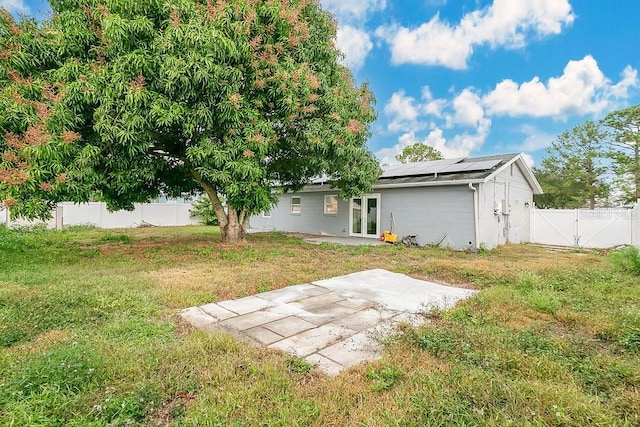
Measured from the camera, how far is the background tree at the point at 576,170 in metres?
20.0

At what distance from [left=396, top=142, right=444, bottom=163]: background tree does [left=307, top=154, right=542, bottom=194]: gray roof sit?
15.9 metres

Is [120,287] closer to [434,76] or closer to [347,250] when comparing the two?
[347,250]

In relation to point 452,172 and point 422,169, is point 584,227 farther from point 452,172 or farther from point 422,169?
point 422,169

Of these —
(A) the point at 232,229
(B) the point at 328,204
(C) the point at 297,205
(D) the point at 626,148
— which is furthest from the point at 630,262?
(D) the point at 626,148

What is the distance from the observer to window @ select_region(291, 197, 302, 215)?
1573 cm

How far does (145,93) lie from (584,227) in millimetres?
14056

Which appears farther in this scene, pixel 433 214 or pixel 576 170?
pixel 576 170

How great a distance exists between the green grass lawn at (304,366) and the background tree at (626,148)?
18.8m

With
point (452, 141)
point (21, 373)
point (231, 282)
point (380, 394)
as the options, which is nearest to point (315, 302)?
point (231, 282)

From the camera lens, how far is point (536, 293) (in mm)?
4211

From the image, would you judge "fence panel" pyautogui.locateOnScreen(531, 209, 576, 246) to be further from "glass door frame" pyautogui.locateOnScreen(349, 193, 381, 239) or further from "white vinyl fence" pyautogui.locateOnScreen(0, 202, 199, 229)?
"white vinyl fence" pyautogui.locateOnScreen(0, 202, 199, 229)

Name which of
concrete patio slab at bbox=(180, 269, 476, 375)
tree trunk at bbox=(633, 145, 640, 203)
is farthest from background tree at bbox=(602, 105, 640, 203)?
concrete patio slab at bbox=(180, 269, 476, 375)

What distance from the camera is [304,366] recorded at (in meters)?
2.51

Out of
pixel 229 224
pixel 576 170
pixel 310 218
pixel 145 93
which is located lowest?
pixel 229 224
